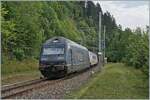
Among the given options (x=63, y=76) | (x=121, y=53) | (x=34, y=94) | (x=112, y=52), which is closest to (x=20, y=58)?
(x=63, y=76)

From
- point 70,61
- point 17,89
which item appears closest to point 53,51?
point 70,61

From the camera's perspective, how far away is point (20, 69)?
40.4 m

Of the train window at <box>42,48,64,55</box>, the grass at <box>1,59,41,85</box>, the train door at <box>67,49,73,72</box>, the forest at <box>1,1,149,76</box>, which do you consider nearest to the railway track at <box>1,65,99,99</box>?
the forest at <box>1,1,149,76</box>

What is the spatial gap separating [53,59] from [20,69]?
1053 cm

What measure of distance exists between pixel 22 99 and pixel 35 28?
3603 cm

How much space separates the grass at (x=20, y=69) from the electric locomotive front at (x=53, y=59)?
2979mm

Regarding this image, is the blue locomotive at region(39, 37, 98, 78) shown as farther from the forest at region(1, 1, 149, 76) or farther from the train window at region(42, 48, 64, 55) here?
the forest at region(1, 1, 149, 76)

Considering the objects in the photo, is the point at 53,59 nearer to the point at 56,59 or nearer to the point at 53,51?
the point at 56,59

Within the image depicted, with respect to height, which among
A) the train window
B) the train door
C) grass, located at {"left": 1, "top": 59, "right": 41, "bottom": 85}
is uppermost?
the train window

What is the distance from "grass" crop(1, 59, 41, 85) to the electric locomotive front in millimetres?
2979

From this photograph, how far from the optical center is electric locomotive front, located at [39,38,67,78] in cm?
3009

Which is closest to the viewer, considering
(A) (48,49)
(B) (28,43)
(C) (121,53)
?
(A) (48,49)

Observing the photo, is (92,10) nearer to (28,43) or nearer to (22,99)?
(28,43)

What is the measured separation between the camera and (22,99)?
53.9 ft
